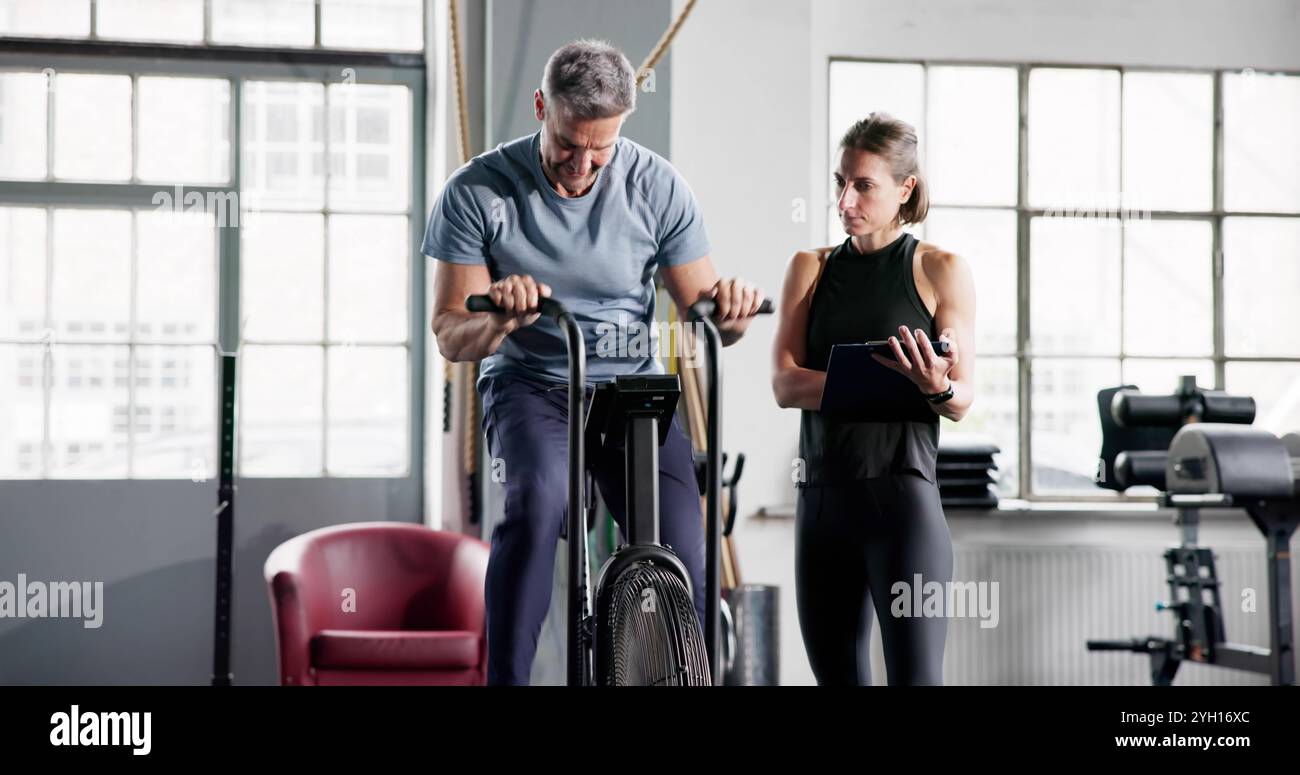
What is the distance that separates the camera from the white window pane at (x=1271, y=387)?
4352 millimetres

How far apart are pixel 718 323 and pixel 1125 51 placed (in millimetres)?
3119

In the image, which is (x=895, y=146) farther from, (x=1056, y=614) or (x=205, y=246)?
(x=205, y=246)

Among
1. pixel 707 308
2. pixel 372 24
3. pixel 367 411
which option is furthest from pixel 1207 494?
pixel 372 24

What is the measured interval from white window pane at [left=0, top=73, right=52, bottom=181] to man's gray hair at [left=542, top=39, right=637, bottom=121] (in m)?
2.83

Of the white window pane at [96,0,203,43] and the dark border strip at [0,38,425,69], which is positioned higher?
the white window pane at [96,0,203,43]

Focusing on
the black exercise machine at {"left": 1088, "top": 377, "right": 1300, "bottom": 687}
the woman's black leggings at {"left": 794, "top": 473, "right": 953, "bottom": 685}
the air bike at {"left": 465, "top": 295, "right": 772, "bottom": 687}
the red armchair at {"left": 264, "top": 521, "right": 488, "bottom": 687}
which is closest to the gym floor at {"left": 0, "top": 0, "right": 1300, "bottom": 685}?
the red armchair at {"left": 264, "top": 521, "right": 488, "bottom": 687}

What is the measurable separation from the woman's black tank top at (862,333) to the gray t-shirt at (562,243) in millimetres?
304

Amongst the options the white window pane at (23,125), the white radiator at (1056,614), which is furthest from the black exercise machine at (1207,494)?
the white window pane at (23,125)

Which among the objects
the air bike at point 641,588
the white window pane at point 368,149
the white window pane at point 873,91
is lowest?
the air bike at point 641,588

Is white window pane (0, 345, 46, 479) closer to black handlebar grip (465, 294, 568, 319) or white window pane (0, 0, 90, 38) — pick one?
white window pane (0, 0, 90, 38)

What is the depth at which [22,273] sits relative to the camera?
397 cm

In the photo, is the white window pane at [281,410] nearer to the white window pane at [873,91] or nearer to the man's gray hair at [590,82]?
the white window pane at [873,91]

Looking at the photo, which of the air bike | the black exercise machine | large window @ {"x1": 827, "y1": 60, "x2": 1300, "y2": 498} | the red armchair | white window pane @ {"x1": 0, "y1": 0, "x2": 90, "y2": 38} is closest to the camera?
the air bike

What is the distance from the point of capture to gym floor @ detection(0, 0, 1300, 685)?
3.91 m
